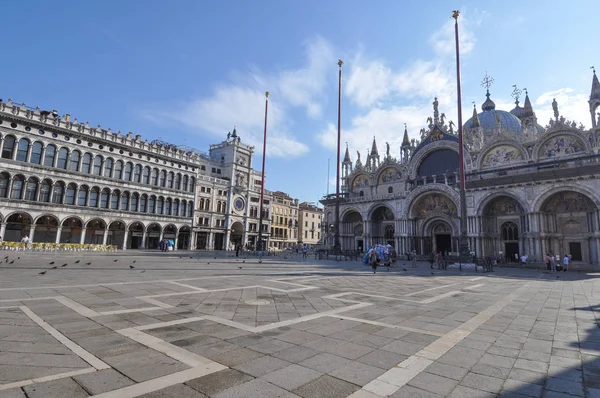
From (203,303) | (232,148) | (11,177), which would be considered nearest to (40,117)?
(11,177)

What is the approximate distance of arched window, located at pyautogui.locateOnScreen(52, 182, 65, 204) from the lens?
38.6 meters

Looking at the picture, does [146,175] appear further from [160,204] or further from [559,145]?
[559,145]

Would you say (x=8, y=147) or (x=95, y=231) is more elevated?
(x=8, y=147)

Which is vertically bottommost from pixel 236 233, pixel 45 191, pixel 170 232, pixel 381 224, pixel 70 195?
pixel 170 232

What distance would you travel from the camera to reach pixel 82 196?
4125cm

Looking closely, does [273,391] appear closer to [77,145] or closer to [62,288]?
[62,288]

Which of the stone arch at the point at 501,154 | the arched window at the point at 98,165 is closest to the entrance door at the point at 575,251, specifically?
the stone arch at the point at 501,154

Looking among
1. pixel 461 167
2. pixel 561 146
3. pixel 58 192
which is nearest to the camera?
pixel 461 167

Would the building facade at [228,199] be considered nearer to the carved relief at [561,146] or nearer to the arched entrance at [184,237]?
the arched entrance at [184,237]

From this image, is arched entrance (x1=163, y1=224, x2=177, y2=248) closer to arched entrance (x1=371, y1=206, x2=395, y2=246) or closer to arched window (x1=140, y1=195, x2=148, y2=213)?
arched window (x1=140, y1=195, x2=148, y2=213)

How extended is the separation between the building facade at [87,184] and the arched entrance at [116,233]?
129 mm

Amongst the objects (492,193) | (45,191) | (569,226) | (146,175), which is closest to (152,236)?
(146,175)

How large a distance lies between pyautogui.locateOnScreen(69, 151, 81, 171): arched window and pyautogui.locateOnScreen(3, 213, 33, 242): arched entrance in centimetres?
746

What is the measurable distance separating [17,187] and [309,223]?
6041 cm
